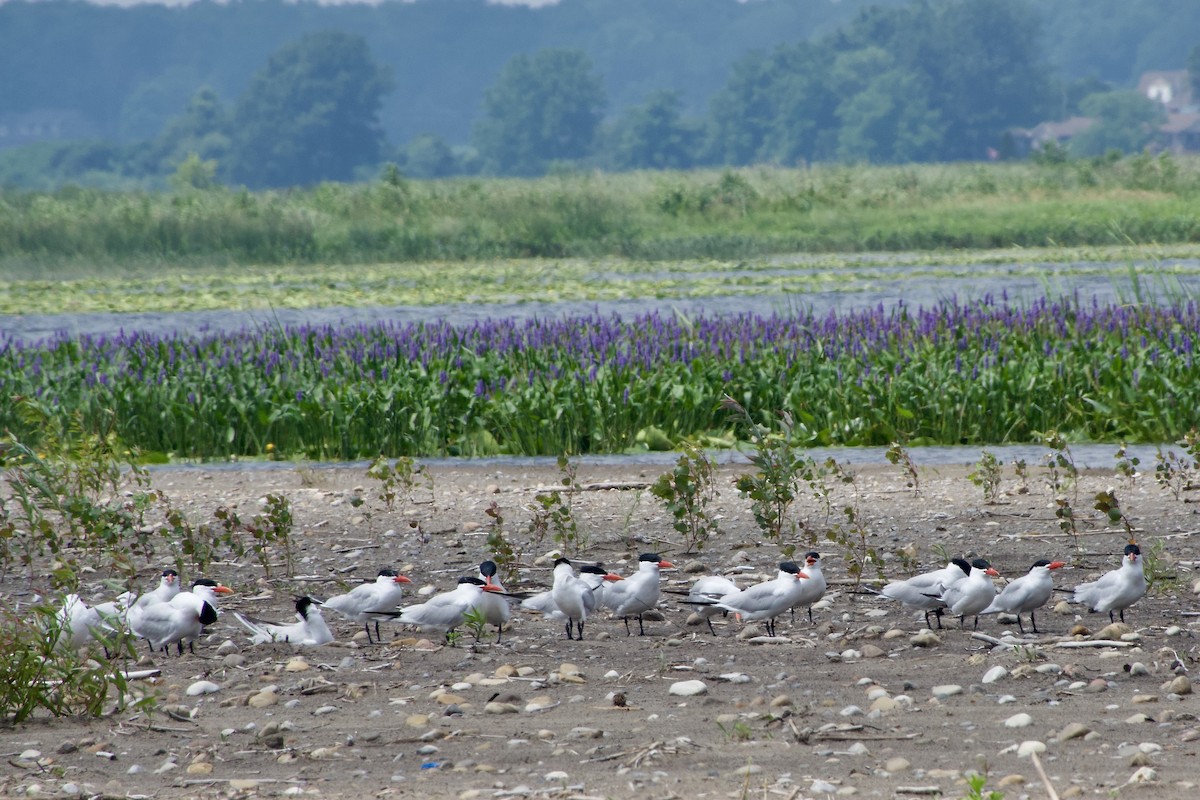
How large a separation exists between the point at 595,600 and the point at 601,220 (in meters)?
39.6

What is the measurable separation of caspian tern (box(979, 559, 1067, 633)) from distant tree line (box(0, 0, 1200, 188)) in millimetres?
142352

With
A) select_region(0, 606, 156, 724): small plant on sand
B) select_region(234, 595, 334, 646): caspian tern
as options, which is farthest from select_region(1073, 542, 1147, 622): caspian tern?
select_region(0, 606, 156, 724): small plant on sand

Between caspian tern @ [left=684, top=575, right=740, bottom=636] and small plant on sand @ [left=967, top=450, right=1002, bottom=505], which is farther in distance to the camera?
small plant on sand @ [left=967, top=450, right=1002, bottom=505]

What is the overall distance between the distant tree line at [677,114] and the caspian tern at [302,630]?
14274 cm

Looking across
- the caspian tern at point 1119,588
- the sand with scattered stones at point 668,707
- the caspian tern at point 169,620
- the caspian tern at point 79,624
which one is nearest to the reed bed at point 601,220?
the sand with scattered stones at point 668,707

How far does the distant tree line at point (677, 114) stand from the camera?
152375 mm

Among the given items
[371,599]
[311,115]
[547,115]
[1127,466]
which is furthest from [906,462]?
[547,115]

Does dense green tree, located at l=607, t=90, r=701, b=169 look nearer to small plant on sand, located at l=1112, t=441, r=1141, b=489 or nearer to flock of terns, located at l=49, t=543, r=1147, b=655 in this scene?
small plant on sand, located at l=1112, t=441, r=1141, b=489

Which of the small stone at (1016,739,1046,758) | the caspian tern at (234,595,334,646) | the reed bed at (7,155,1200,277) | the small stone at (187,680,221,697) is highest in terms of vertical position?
the reed bed at (7,155,1200,277)

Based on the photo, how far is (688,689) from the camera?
19.8 feet

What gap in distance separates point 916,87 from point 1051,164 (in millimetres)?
97644

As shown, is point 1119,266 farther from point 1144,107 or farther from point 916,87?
point 1144,107

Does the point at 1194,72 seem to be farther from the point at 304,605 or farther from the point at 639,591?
the point at 304,605

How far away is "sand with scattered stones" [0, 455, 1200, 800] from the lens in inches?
198
